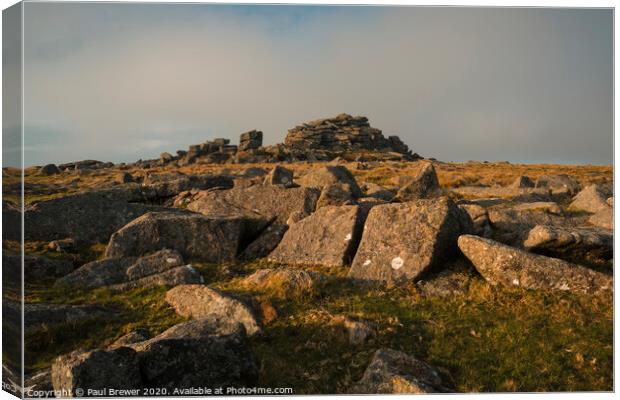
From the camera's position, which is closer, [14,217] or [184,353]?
[184,353]

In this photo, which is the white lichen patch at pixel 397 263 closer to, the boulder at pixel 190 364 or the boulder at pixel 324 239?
the boulder at pixel 324 239

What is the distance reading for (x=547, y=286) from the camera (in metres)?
11.7

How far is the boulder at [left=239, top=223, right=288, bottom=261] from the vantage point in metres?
17.2

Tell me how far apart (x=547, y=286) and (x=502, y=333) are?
2884 mm

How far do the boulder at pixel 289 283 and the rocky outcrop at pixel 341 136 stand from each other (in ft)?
459

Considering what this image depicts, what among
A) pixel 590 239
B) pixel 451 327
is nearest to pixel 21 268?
pixel 451 327

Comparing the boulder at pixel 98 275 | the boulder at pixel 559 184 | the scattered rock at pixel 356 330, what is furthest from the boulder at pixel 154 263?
the boulder at pixel 559 184

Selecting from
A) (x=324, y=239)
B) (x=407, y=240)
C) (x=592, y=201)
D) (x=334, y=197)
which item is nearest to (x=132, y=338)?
(x=324, y=239)

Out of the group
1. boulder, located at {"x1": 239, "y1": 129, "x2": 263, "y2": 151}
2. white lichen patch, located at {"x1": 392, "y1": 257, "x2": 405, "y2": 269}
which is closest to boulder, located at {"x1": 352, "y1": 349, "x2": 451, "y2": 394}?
white lichen patch, located at {"x1": 392, "y1": 257, "x2": 405, "y2": 269}

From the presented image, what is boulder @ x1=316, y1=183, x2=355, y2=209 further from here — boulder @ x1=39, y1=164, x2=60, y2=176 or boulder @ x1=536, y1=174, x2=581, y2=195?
boulder @ x1=39, y1=164, x2=60, y2=176

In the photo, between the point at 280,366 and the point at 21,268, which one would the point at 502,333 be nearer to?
the point at 280,366

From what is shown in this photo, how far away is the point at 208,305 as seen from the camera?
11.3 meters

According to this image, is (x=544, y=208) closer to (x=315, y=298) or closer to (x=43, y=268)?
(x=315, y=298)

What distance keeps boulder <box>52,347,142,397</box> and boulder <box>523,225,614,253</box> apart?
1062cm
